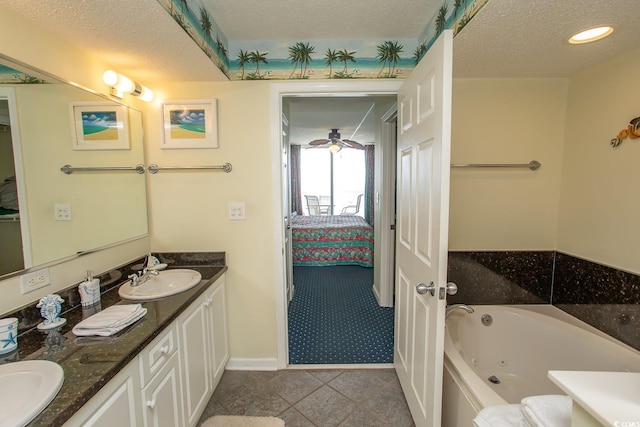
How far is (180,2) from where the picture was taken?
1399 millimetres

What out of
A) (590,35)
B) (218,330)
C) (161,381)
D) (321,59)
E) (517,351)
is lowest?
(517,351)

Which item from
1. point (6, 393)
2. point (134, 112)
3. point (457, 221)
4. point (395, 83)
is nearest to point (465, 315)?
point (457, 221)

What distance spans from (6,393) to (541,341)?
8.54 feet

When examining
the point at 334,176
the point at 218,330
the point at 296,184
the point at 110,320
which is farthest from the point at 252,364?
the point at 334,176

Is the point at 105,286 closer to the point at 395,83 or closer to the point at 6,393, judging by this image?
the point at 6,393

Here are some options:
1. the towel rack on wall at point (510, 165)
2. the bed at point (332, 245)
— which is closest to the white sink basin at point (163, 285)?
the towel rack on wall at point (510, 165)

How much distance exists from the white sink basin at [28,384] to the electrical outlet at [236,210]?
4.27 feet

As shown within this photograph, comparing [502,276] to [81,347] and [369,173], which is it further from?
[369,173]

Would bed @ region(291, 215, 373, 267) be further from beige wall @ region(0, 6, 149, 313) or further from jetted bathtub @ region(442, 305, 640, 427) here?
beige wall @ region(0, 6, 149, 313)

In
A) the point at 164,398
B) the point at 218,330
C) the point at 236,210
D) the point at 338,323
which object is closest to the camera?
the point at 164,398

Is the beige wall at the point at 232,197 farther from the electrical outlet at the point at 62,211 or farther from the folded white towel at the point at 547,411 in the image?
the folded white towel at the point at 547,411

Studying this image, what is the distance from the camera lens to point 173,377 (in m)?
1.41

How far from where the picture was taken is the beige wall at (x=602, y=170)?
5.19 ft

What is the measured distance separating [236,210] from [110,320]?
1.07 meters
